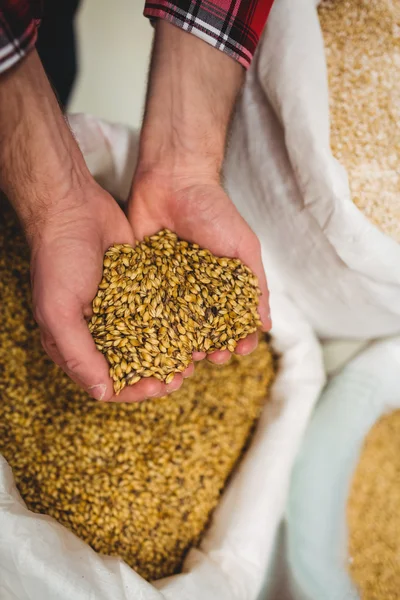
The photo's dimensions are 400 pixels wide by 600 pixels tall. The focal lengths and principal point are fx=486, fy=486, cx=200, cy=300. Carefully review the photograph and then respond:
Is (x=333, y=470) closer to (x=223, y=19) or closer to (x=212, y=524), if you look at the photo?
(x=212, y=524)

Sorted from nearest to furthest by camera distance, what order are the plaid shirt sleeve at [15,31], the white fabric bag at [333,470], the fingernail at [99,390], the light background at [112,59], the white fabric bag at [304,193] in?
1. the plaid shirt sleeve at [15,31]
2. the fingernail at [99,390]
3. the white fabric bag at [304,193]
4. the white fabric bag at [333,470]
5. the light background at [112,59]

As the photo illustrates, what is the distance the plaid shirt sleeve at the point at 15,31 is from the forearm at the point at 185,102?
27 cm

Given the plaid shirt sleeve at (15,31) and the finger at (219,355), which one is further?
the finger at (219,355)

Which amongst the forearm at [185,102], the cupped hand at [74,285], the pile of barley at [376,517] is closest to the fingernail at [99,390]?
the cupped hand at [74,285]

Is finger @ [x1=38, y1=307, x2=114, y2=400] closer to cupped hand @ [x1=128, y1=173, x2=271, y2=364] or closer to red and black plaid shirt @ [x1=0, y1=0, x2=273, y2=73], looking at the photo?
cupped hand @ [x1=128, y1=173, x2=271, y2=364]

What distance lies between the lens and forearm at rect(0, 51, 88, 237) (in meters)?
0.76

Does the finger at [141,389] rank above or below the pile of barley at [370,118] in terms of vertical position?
below

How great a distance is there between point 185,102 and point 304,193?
0.29m

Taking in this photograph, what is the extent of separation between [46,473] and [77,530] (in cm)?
13

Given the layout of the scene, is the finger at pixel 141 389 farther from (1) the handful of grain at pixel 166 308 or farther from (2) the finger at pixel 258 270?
(2) the finger at pixel 258 270

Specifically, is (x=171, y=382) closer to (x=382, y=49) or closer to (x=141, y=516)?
(x=141, y=516)

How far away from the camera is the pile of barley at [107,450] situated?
3.25ft

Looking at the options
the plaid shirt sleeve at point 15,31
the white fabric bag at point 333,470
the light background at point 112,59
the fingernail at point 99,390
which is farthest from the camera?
the light background at point 112,59

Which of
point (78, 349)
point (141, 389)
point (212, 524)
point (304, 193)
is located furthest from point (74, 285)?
point (212, 524)
